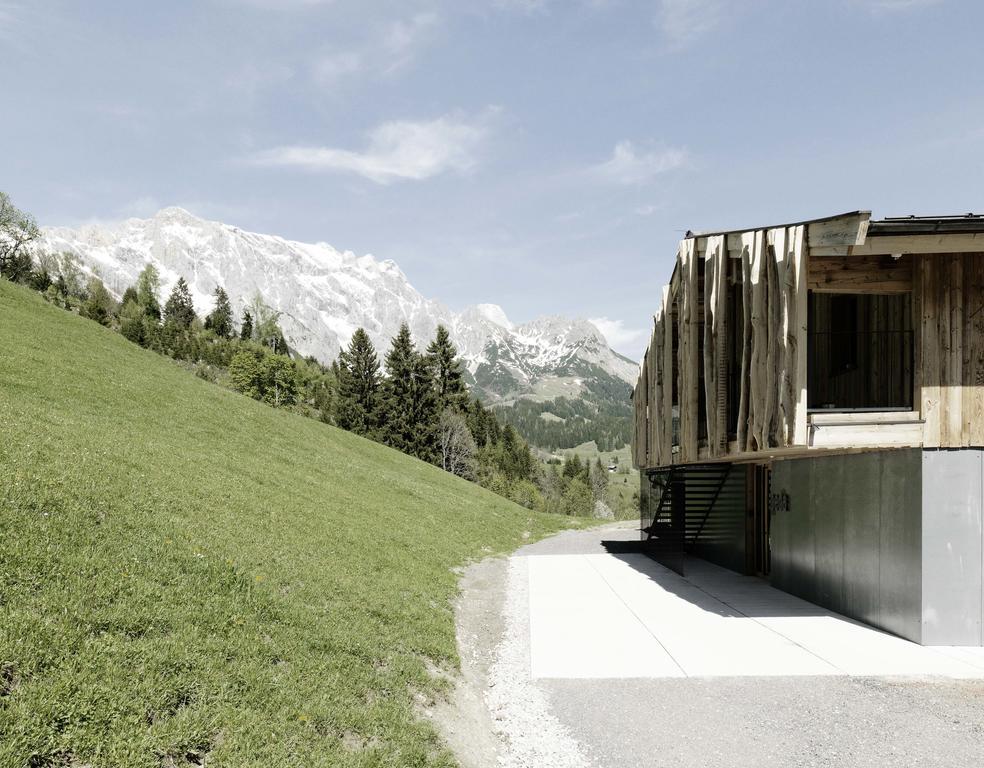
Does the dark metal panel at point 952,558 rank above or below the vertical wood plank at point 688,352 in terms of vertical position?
below

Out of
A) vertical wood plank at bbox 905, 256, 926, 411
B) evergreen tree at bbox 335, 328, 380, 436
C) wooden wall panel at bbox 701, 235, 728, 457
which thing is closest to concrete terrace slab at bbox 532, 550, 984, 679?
wooden wall panel at bbox 701, 235, 728, 457

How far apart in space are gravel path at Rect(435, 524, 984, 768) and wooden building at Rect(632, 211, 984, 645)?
2643mm

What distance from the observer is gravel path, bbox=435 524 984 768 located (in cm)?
626

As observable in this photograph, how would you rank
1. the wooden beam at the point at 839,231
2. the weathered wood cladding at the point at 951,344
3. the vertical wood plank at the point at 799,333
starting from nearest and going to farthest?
the wooden beam at the point at 839,231
the vertical wood plank at the point at 799,333
the weathered wood cladding at the point at 951,344

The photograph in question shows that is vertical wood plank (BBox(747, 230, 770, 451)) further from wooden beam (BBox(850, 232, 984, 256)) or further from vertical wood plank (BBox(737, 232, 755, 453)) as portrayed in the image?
wooden beam (BBox(850, 232, 984, 256))

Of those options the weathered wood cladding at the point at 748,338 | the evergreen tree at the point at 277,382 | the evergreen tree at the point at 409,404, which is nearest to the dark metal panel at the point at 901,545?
the weathered wood cladding at the point at 748,338

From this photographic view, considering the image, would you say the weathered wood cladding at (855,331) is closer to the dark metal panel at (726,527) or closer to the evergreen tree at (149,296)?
the dark metal panel at (726,527)

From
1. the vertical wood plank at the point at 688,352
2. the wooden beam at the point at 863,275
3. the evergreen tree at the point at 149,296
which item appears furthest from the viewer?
the evergreen tree at the point at 149,296

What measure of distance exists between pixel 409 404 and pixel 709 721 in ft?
182

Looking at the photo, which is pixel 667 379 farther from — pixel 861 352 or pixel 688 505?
pixel 688 505

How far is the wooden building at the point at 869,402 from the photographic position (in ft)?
32.9

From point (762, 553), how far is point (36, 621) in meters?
17.1

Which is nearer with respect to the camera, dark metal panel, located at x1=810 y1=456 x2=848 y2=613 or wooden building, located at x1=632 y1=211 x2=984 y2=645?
wooden building, located at x1=632 y1=211 x2=984 y2=645

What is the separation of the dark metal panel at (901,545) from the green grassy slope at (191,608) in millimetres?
7649
